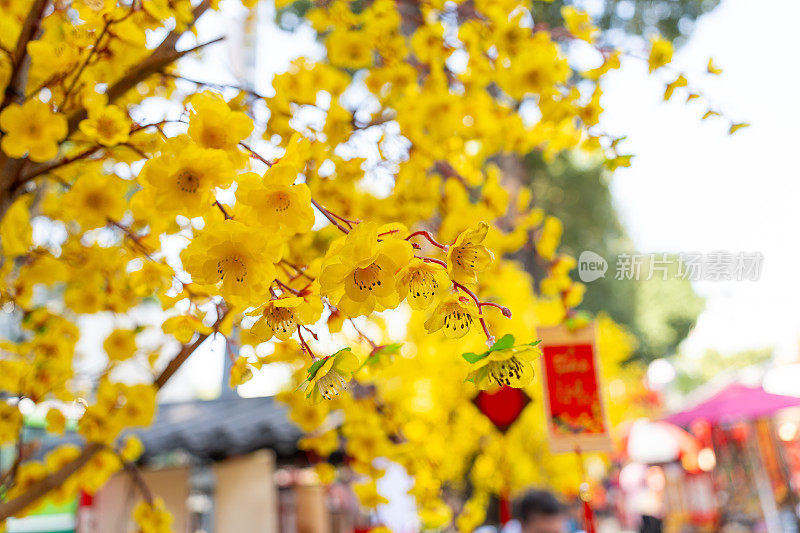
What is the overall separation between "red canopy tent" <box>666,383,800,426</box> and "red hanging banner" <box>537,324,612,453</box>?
4.53 metres

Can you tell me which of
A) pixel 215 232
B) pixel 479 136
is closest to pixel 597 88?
pixel 479 136

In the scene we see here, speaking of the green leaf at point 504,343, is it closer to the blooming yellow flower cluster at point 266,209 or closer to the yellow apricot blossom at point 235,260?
the blooming yellow flower cluster at point 266,209

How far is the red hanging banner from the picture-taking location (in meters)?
2.08

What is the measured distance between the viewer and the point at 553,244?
76.3 inches

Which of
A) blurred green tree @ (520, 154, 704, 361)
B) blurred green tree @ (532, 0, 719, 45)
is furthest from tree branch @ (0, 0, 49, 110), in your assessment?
blurred green tree @ (520, 154, 704, 361)

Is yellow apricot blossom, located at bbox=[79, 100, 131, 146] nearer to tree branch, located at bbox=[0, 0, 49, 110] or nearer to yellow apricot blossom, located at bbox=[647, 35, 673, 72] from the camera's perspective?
tree branch, located at bbox=[0, 0, 49, 110]

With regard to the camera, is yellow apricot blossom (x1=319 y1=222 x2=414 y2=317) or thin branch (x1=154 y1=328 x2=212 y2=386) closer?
yellow apricot blossom (x1=319 y1=222 x2=414 y2=317)

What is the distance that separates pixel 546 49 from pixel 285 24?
183 inches

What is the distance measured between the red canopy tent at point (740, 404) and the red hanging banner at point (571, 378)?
14.9ft

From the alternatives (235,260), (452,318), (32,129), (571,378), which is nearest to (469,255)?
(452,318)

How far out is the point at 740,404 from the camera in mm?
5793

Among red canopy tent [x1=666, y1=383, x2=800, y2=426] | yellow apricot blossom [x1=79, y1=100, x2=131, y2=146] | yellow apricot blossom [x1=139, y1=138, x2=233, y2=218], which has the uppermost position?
yellow apricot blossom [x1=79, y1=100, x2=131, y2=146]

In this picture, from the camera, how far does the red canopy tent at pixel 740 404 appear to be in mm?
5566

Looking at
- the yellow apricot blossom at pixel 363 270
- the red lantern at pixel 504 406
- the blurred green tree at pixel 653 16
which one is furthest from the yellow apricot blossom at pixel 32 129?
the blurred green tree at pixel 653 16
